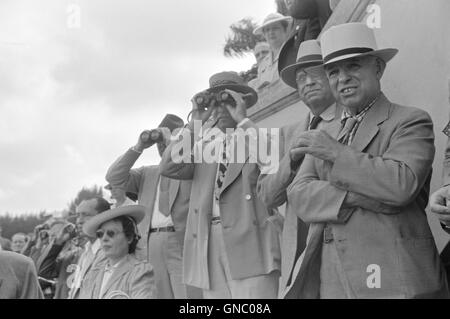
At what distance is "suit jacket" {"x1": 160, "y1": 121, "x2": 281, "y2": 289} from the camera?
4074mm

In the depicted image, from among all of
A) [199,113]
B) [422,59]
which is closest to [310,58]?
[422,59]

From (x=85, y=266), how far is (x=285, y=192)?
2144 millimetres

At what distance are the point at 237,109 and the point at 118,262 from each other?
1185 mm

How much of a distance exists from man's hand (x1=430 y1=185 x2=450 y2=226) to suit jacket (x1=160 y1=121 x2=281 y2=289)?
1419 millimetres

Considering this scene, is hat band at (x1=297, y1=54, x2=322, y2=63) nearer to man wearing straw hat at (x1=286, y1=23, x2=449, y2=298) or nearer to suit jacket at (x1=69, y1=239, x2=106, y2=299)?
man wearing straw hat at (x1=286, y1=23, x2=449, y2=298)

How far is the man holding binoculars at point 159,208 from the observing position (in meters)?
4.92

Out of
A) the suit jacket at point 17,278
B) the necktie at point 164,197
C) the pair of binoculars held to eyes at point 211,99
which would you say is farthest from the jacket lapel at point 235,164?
the suit jacket at point 17,278

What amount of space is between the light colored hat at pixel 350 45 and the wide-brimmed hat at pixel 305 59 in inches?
24.1

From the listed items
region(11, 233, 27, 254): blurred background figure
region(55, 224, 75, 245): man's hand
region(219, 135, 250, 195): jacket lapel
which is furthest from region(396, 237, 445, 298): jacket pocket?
region(11, 233, 27, 254): blurred background figure

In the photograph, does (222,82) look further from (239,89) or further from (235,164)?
(235,164)

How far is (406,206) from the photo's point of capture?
9.52ft

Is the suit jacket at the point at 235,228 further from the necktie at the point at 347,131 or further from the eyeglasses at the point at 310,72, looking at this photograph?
the necktie at the point at 347,131
